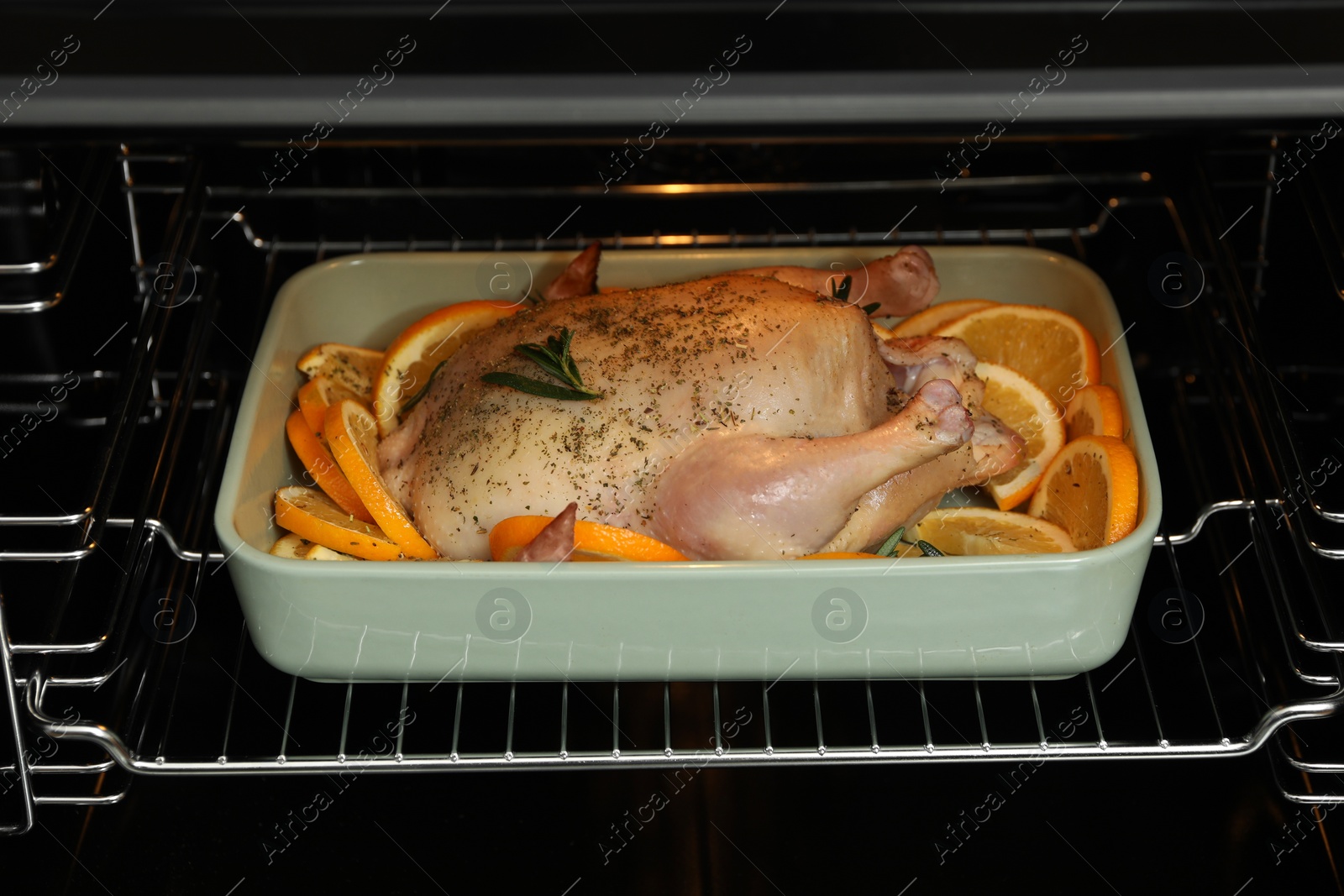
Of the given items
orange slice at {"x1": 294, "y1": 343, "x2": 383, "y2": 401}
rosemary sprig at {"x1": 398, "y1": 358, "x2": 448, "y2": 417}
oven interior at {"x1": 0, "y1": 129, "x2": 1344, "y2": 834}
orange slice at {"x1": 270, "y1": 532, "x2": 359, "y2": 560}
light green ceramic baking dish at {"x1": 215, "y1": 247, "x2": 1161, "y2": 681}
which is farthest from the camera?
orange slice at {"x1": 294, "y1": 343, "x2": 383, "y2": 401}

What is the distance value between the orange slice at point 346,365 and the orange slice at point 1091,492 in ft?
3.29

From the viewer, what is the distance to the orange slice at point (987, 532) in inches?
69.0

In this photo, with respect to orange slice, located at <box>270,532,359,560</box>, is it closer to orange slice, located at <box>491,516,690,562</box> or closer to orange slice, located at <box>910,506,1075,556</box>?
orange slice, located at <box>491,516,690,562</box>

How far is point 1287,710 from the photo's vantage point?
1.51 meters

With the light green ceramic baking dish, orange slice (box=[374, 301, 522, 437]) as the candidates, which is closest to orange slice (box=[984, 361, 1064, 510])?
the light green ceramic baking dish

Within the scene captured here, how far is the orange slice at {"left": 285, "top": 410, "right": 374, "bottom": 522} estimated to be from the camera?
1.82 meters

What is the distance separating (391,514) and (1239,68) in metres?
1.14

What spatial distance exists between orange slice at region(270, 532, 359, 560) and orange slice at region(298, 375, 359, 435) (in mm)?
166

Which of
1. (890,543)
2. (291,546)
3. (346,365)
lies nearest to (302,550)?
(291,546)

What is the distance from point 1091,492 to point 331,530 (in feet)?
3.28

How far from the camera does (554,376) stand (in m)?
1.72

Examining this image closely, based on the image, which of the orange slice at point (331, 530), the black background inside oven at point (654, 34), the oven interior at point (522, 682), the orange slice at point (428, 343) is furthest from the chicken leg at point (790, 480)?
the black background inside oven at point (654, 34)

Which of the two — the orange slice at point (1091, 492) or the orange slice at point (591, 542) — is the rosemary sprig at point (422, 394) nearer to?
the orange slice at point (591, 542)

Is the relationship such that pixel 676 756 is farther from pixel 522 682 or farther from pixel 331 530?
pixel 331 530
